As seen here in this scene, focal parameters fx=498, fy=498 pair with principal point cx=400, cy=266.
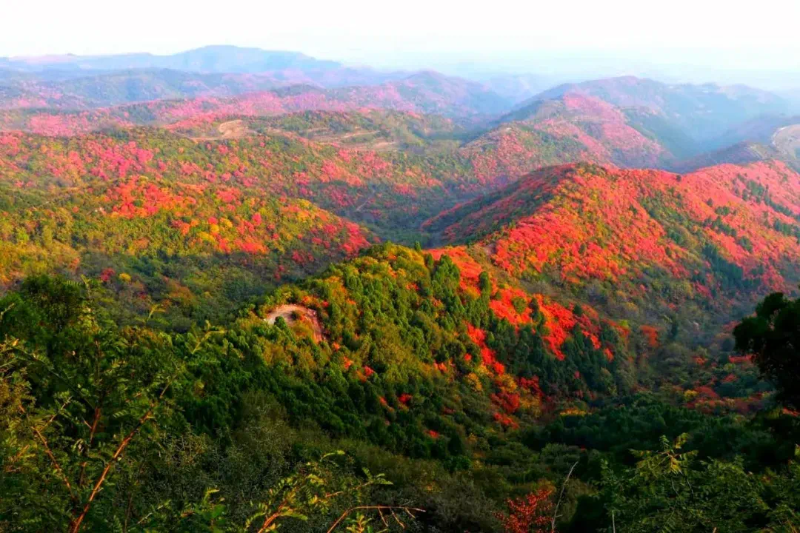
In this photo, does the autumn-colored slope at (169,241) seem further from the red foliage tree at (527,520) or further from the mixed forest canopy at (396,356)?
the red foliage tree at (527,520)

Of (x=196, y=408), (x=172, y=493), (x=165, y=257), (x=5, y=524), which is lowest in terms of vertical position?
(x=165, y=257)

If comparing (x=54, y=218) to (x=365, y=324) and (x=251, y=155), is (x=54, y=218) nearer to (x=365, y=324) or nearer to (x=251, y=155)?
(x=365, y=324)

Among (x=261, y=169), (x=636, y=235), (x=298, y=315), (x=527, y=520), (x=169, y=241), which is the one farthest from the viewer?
(x=261, y=169)

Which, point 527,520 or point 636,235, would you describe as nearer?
point 527,520

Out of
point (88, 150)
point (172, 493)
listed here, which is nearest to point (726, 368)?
point (172, 493)

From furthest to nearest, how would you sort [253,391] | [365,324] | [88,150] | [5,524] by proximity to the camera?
[88,150]
[365,324]
[253,391]
[5,524]

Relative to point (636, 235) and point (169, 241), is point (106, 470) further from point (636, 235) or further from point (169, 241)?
point (636, 235)

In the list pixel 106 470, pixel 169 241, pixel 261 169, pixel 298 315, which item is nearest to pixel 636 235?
pixel 298 315

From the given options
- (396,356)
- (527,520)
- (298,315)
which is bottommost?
(396,356)
